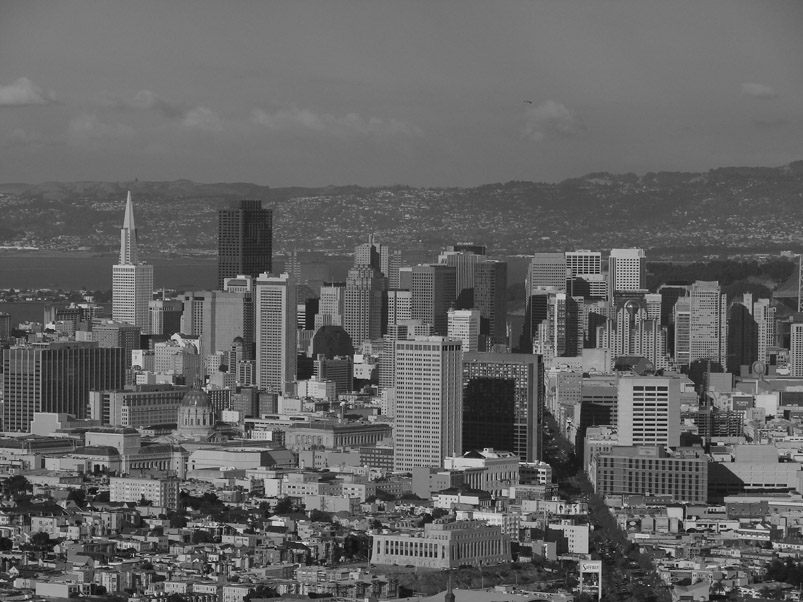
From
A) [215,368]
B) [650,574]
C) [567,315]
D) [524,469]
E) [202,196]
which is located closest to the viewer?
[650,574]

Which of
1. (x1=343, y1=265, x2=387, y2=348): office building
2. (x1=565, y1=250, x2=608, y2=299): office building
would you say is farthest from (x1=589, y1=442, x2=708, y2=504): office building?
(x1=565, y1=250, x2=608, y2=299): office building

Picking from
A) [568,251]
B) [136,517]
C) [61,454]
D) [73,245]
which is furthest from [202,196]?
[136,517]

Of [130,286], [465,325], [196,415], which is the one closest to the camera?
[196,415]

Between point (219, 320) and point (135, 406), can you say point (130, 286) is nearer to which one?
point (219, 320)

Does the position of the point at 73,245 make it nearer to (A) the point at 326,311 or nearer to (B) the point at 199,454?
(A) the point at 326,311

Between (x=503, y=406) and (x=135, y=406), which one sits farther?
(x=135, y=406)

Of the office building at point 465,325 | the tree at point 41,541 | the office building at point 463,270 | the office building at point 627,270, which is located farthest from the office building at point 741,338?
the tree at point 41,541

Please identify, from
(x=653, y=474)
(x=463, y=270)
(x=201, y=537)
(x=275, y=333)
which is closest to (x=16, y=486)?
(x=201, y=537)
